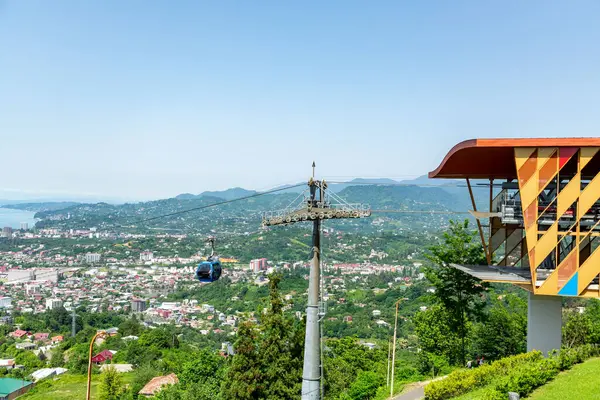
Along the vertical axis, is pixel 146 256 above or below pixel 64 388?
below

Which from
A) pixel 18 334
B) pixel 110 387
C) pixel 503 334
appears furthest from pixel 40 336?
pixel 503 334

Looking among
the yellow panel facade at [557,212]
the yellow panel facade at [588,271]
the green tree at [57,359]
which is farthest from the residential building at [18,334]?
the yellow panel facade at [588,271]

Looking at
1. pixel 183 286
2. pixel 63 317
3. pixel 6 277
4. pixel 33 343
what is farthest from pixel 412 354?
pixel 6 277

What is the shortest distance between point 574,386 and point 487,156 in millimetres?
5842

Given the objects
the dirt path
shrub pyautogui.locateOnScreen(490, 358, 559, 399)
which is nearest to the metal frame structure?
shrub pyautogui.locateOnScreen(490, 358, 559, 399)

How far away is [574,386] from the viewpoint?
8867 mm

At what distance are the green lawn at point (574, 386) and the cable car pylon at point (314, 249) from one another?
14.8 ft

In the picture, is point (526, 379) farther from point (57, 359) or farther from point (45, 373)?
point (57, 359)

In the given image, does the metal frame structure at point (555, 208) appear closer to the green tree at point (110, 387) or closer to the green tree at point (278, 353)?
the green tree at point (278, 353)

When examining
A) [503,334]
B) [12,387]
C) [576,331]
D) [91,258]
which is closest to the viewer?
[576,331]

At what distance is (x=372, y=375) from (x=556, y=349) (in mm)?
7006

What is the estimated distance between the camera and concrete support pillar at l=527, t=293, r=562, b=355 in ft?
39.9

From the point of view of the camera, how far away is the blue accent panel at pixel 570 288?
11.2 meters

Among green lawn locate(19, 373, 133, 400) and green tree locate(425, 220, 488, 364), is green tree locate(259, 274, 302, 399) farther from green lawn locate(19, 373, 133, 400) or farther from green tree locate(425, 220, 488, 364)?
green lawn locate(19, 373, 133, 400)
